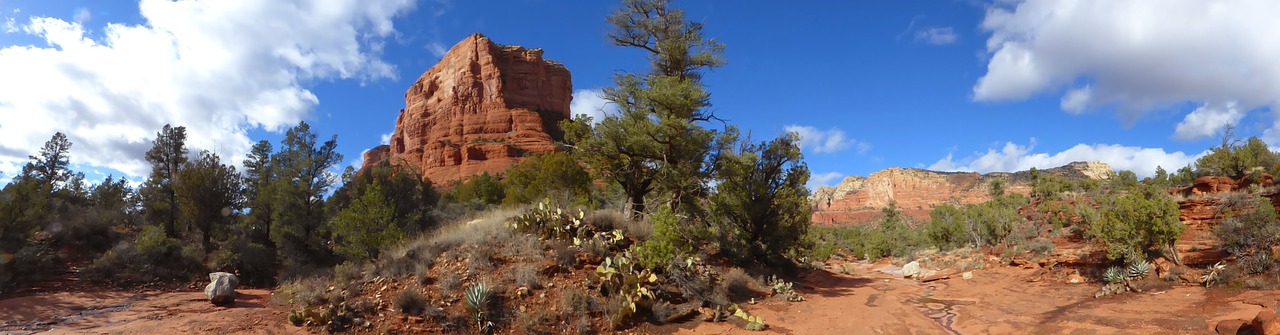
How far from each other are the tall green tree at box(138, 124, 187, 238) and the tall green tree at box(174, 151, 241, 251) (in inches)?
24.4

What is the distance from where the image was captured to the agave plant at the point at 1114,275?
37.7ft

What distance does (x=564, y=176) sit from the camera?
2255 centimetres

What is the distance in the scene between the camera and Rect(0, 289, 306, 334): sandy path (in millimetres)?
7648

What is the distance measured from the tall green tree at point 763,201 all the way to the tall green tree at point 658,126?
2.33 feet

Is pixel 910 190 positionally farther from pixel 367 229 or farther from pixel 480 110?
pixel 367 229

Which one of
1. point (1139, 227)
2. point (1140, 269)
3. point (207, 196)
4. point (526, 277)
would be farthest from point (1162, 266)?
point (207, 196)

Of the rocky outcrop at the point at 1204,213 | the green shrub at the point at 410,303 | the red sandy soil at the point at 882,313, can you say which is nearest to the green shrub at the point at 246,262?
the red sandy soil at the point at 882,313

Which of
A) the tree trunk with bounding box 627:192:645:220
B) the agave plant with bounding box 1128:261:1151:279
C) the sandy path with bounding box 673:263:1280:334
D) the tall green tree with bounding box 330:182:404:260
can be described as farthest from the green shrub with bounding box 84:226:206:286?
the agave plant with bounding box 1128:261:1151:279

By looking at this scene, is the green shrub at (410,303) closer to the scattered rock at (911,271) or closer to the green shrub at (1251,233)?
the green shrub at (1251,233)

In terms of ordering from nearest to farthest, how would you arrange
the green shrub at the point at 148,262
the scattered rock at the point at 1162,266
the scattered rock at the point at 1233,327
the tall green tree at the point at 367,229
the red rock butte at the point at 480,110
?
the scattered rock at the point at 1233,327 → the scattered rock at the point at 1162,266 → the tall green tree at the point at 367,229 → the green shrub at the point at 148,262 → the red rock butte at the point at 480,110

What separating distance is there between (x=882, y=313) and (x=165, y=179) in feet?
91.7

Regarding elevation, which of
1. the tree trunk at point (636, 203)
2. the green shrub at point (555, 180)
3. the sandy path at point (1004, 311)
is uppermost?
the green shrub at point (555, 180)

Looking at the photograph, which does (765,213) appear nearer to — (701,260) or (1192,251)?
(701,260)

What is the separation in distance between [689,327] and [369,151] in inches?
5348
